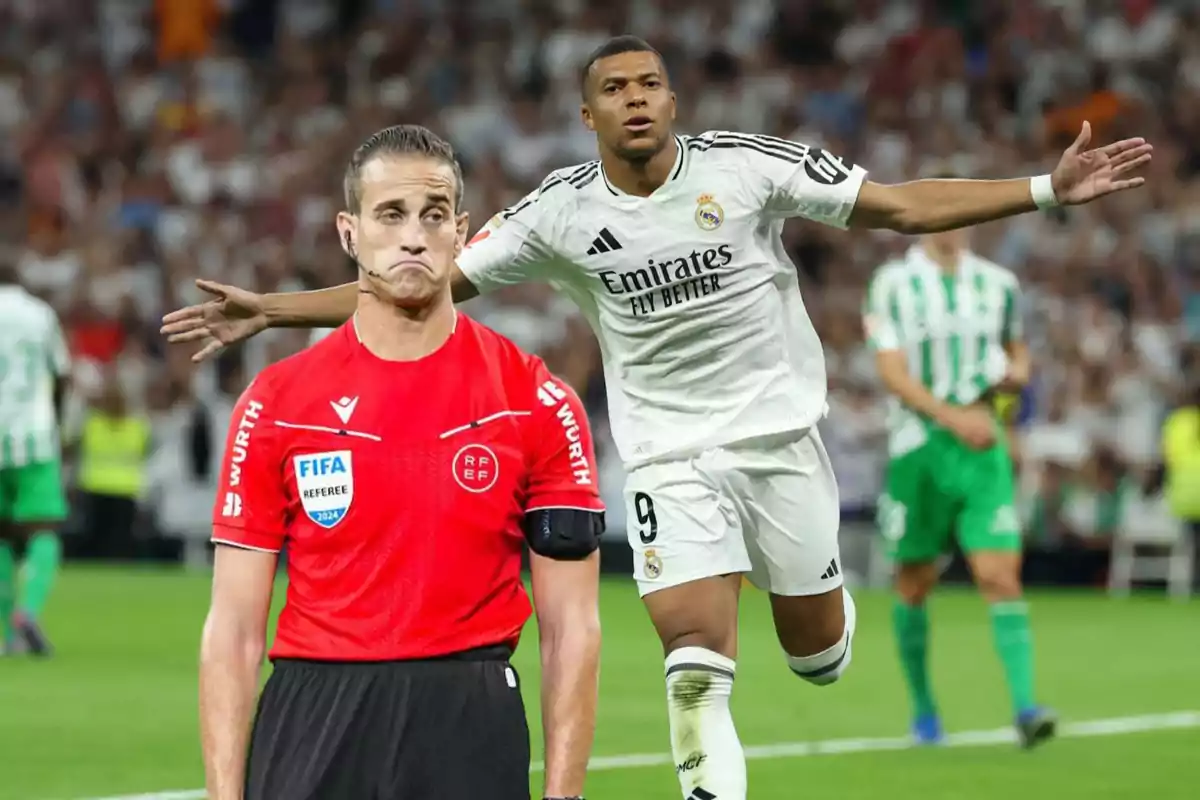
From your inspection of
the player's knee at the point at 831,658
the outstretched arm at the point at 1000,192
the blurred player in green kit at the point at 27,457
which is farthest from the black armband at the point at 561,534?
the blurred player in green kit at the point at 27,457

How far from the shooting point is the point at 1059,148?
21.3 m

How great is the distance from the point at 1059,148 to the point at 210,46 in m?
10.0

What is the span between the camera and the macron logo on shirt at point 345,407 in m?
4.05

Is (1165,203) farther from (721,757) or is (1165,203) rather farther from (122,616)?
(721,757)

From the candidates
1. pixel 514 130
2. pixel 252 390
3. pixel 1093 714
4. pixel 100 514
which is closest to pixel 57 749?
pixel 1093 714

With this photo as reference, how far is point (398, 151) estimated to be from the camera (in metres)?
4.09

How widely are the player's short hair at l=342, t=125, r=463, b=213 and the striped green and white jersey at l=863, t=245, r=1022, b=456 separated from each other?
21.6 feet

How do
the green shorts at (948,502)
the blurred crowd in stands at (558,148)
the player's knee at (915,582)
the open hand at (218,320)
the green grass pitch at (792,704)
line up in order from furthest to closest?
the blurred crowd in stands at (558,148) < the player's knee at (915,582) < the green shorts at (948,502) < the green grass pitch at (792,704) < the open hand at (218,320)

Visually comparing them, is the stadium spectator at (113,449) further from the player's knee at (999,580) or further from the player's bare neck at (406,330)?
the player's bare neck at (406,330)

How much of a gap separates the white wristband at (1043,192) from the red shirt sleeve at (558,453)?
8.38 ft

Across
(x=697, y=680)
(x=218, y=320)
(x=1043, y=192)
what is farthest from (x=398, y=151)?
(x=697, y=680)

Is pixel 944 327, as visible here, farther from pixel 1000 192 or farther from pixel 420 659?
pixel 420 659

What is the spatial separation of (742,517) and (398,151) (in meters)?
3.45

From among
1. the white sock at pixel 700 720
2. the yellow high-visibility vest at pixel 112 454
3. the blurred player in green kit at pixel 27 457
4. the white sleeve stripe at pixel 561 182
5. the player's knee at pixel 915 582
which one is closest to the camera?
the white sock at pixel 700 720
